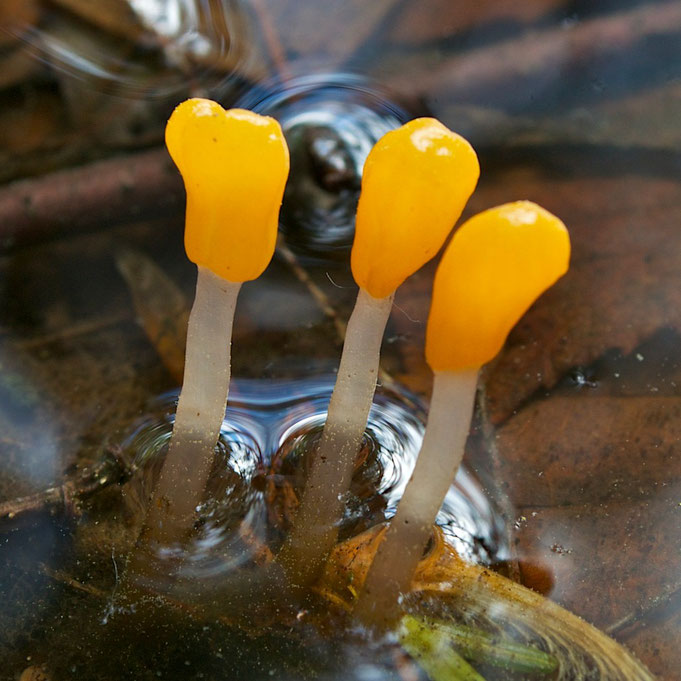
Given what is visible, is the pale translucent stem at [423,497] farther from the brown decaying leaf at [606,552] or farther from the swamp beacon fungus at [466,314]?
the brown decaying leaf at [606,552]

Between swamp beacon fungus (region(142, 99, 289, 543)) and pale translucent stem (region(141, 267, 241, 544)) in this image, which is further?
pale translucent stem (region(141, 267, 241, 544))

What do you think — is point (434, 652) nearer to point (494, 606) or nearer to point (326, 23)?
point (494, 606)

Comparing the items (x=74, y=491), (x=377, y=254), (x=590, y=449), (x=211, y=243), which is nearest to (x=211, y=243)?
(x=211, y=243)

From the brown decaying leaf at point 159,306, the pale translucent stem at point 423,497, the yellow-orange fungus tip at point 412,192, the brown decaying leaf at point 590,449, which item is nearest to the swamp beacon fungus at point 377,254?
the yellow-orange fungus tip at point 412,192

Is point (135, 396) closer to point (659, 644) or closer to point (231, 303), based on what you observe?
point (231, 303)

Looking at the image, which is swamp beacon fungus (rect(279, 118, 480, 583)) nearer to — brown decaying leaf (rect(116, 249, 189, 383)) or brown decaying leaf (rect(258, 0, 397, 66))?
brown decaying leaf (rect(116, 249, 189, 383))

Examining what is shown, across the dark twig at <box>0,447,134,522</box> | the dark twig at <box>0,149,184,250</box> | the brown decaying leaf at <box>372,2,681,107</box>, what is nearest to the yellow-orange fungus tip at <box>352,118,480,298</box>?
the dark twig at <box>0,447,134,522</box>
